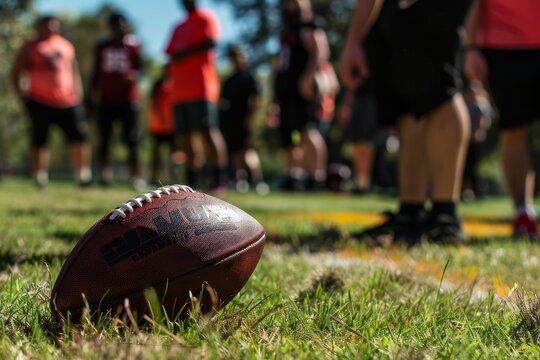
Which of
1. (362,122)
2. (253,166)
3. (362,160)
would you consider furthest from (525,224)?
(253,166)

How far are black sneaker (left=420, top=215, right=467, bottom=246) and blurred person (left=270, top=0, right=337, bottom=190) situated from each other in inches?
157

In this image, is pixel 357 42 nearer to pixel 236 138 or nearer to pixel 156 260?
pixel 156 260

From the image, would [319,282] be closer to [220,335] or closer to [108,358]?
[220,335]

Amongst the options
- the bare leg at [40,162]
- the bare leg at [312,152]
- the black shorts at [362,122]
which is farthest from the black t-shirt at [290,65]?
the bare leg at [40,162]

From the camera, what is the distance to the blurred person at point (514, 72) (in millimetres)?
4176

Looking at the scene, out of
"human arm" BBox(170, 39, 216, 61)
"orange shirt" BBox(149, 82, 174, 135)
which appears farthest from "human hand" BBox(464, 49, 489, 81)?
"orange shirt" BBox(149, 82, 174, 135)

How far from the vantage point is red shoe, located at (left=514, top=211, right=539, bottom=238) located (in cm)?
434

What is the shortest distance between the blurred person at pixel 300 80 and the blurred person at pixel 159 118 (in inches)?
109

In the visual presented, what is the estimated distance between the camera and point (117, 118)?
9641 millimetres

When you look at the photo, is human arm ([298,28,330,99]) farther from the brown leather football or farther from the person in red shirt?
the brown leather football

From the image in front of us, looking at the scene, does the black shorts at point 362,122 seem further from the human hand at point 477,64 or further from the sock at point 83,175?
the human hand at point 477,64

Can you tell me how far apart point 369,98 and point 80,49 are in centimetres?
3411

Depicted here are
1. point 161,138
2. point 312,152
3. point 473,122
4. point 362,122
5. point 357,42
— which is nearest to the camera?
point 357,42

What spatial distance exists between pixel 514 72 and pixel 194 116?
13.3 ft
